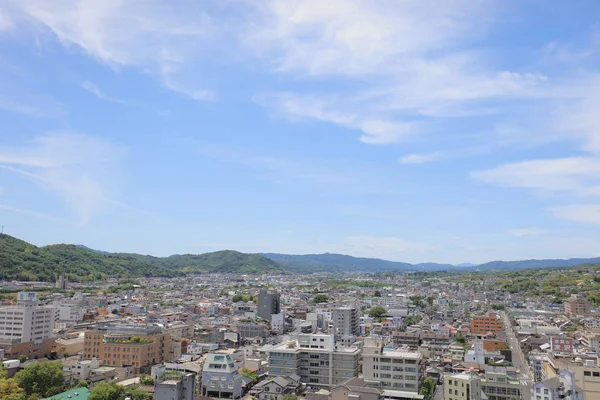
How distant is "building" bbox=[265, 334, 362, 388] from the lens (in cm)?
1841

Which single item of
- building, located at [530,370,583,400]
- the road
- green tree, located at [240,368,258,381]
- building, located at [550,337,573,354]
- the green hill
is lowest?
the road

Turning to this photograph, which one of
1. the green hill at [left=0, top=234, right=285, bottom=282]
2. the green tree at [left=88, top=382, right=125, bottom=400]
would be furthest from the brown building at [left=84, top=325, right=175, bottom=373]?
the green hill at [left=0, top=234, right=285, bottom=282]

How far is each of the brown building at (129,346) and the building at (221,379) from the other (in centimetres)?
551

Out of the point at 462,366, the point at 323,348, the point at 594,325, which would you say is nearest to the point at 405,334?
the point at 462,366

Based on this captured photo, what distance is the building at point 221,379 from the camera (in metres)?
17.2

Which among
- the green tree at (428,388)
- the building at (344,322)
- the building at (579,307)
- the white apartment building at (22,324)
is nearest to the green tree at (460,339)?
the building at (344,322)

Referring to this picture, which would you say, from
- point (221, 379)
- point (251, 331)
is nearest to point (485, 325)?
point (251, 331)

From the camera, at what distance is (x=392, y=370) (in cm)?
1761

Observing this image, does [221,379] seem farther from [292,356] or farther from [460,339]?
[460,339]

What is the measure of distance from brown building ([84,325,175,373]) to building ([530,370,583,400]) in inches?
613

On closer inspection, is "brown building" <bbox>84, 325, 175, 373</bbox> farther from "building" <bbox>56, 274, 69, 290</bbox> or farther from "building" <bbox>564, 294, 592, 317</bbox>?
"building" <bbox>56, 274, 69, 290</bbox>

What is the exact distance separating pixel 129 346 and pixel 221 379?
21.3 feet

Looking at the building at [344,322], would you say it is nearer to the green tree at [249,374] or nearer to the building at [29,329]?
the green tree at [249,374]

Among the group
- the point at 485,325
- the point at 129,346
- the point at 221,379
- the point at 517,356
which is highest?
the point at 129,346
